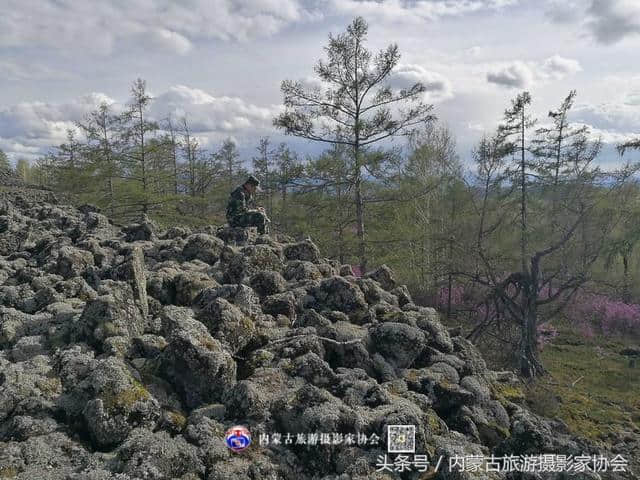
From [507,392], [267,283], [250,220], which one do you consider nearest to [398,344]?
[507,392]

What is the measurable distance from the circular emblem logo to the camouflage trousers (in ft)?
24.6

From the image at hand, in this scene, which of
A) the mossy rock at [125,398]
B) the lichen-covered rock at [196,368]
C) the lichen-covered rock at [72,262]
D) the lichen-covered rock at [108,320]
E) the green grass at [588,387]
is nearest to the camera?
the mossy rock at [125,398]

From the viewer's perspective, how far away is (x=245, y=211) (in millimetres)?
11375

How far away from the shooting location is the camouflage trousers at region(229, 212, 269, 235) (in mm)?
11195

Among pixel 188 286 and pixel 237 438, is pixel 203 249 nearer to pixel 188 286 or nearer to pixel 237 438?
pixel 188 286

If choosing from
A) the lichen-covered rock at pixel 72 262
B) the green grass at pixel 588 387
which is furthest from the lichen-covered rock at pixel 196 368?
the green grass at pixel 588 387

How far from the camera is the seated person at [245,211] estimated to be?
36.8ft

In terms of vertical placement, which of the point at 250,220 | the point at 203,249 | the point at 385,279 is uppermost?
the point at 250,220

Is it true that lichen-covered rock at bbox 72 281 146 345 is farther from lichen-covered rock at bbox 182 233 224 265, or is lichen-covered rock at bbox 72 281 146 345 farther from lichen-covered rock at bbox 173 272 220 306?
lichen-covered rock at bbox 182 233 224 265

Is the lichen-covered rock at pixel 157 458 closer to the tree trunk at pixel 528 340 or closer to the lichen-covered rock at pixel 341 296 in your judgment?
the lichen-covered rock at pixel 341 296

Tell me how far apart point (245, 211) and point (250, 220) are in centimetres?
34

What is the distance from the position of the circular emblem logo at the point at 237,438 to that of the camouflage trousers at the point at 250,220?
7.51m

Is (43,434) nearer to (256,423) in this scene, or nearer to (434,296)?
(256,423)

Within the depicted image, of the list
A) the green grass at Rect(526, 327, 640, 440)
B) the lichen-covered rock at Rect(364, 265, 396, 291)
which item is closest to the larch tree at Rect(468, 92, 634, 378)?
the green grass at Rect(526, 327, 640, 440)
